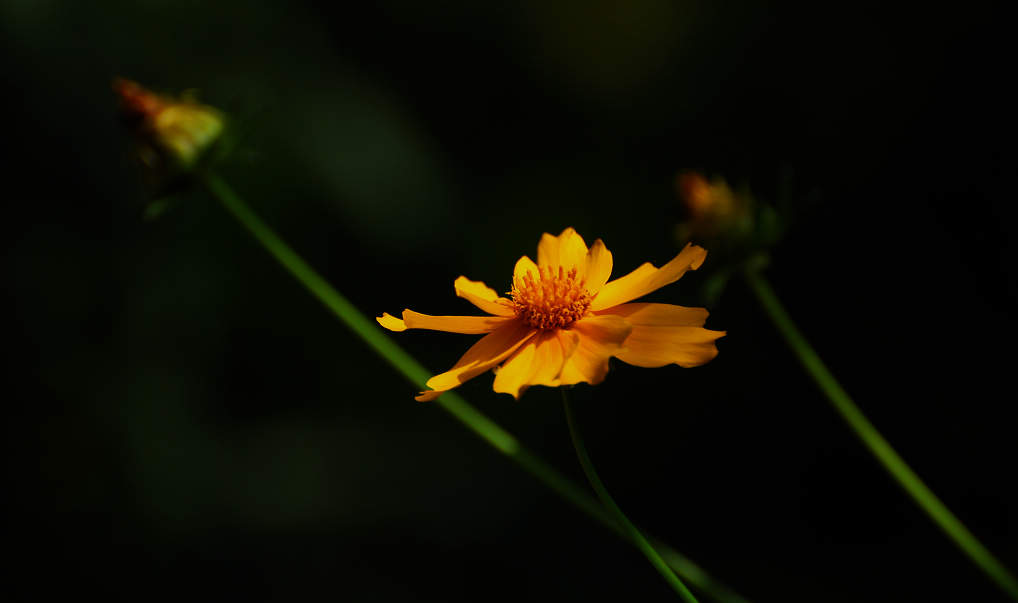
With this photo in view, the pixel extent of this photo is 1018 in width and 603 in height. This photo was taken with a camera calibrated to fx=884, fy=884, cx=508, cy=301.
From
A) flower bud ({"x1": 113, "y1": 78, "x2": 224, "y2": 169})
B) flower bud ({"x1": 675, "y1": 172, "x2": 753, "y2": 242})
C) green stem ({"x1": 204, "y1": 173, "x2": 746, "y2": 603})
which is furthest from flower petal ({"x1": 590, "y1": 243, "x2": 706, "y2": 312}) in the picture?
flower bud ({"x1": 113, "y1": 78, "x2": 224, "y2": 169})

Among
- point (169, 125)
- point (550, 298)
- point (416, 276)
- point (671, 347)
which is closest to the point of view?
point (671, 347)

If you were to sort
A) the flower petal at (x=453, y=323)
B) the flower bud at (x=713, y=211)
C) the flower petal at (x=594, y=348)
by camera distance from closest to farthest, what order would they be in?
the flower petal at (x=594, y=348) → the flower petal at (x=453, y=323) → the flower bud at (x=713, y=211)

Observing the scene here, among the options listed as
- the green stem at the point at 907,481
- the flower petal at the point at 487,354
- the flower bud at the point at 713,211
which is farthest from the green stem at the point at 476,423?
the flower bud at the point at 713,211

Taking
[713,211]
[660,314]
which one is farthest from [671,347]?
[713,211]

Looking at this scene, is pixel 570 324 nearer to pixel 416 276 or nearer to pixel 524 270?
pixel 524 270

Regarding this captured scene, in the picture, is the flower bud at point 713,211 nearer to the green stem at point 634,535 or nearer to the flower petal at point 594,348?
the flower petal at point 594,348

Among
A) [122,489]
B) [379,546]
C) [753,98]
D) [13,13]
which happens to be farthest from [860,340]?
[13,13]

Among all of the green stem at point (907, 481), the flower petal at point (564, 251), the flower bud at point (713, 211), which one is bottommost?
the green stem at point (907, 481)
